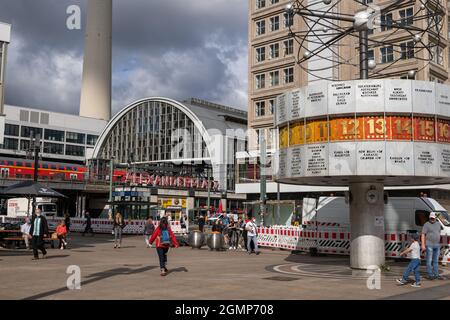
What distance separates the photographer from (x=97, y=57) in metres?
131

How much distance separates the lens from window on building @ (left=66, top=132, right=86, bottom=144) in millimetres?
123800

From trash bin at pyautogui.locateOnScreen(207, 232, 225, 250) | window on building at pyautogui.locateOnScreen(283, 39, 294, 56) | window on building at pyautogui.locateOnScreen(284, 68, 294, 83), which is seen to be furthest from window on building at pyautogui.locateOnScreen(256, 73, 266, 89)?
trash bin at pyautogui.locateOnScreen(207, 232, 225, 250)

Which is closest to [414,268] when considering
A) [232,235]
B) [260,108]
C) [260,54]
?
[232,235]

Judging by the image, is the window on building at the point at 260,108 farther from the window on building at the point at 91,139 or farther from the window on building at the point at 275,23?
the window on building at the point at 91,139

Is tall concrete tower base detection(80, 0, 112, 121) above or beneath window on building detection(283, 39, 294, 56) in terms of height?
above

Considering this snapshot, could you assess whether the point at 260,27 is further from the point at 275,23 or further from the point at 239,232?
the point at 239,232

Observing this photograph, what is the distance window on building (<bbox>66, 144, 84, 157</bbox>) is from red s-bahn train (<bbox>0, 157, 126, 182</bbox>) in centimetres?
4001

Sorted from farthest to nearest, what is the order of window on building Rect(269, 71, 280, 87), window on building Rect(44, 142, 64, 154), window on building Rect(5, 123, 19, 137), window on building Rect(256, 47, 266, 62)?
window on building Rect(44, 142, 64, 154) → window on building Rect(5, 123, 19, 137) → window on building Rect(256, 47, 266, 62) → window on building Rect(269, 71, 280, 87)

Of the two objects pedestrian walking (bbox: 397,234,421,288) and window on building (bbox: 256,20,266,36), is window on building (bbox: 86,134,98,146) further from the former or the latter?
pedestrian walking (bbox: 397,234,421,288)

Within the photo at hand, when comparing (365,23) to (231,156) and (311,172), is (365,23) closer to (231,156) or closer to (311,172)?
(311,172)

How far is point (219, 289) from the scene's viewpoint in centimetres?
1302

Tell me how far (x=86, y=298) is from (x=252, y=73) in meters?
52.4

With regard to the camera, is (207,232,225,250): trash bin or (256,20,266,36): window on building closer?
(207,232,225,250): trash bin

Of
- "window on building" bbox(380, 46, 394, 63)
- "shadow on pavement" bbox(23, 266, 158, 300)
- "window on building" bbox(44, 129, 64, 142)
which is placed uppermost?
"window on building" bbox(44, 129, 64, 142)
